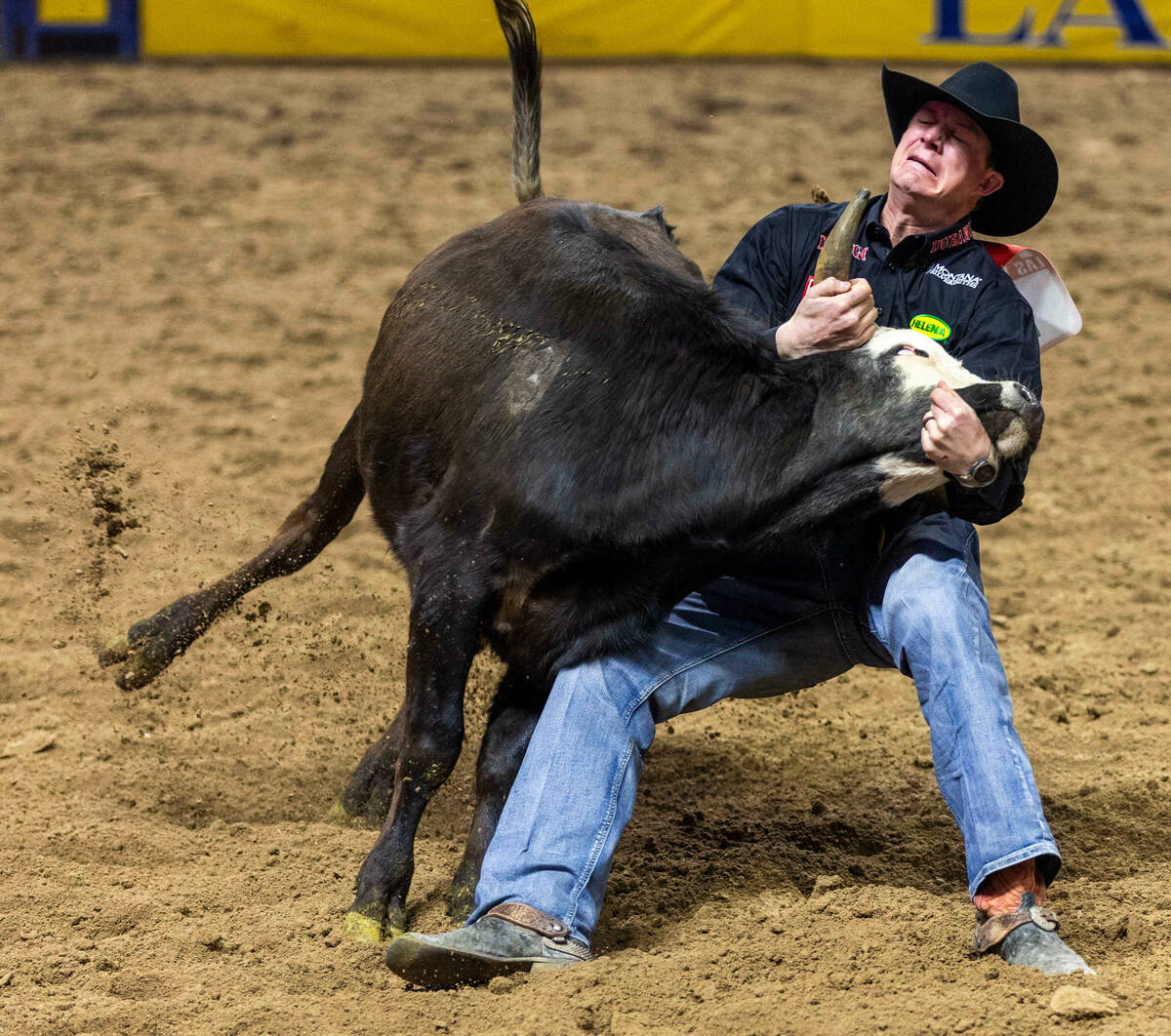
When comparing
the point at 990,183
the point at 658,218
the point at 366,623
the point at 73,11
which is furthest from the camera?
the point at 73,11

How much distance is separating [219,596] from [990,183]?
2.46 meters

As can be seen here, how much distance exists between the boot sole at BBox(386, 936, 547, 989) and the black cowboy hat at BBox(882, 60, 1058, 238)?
86.0 inches

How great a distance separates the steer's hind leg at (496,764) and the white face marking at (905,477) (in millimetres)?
909

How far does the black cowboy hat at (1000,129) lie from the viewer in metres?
3.59

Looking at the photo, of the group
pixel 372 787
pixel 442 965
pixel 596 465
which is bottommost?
pixel 372 787

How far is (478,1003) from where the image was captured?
9.30 ft

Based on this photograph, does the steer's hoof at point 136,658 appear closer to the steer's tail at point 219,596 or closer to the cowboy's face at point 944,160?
the steer's tail at point 219,596

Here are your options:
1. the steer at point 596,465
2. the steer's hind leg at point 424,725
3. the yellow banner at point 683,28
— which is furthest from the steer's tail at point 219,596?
the yellow banner at point 683,28

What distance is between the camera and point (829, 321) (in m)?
3.21

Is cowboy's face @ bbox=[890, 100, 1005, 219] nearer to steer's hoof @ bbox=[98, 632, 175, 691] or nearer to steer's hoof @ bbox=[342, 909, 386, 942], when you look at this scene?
steer's hoof @ bbox=[342, 909, 386, 942]

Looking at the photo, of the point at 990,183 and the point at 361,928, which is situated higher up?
the point at 990,183

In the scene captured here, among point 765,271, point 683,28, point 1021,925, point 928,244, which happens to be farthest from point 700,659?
point 683,28

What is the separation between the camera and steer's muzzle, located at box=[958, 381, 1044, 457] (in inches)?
121

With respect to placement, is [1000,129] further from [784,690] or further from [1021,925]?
[1021,925]
